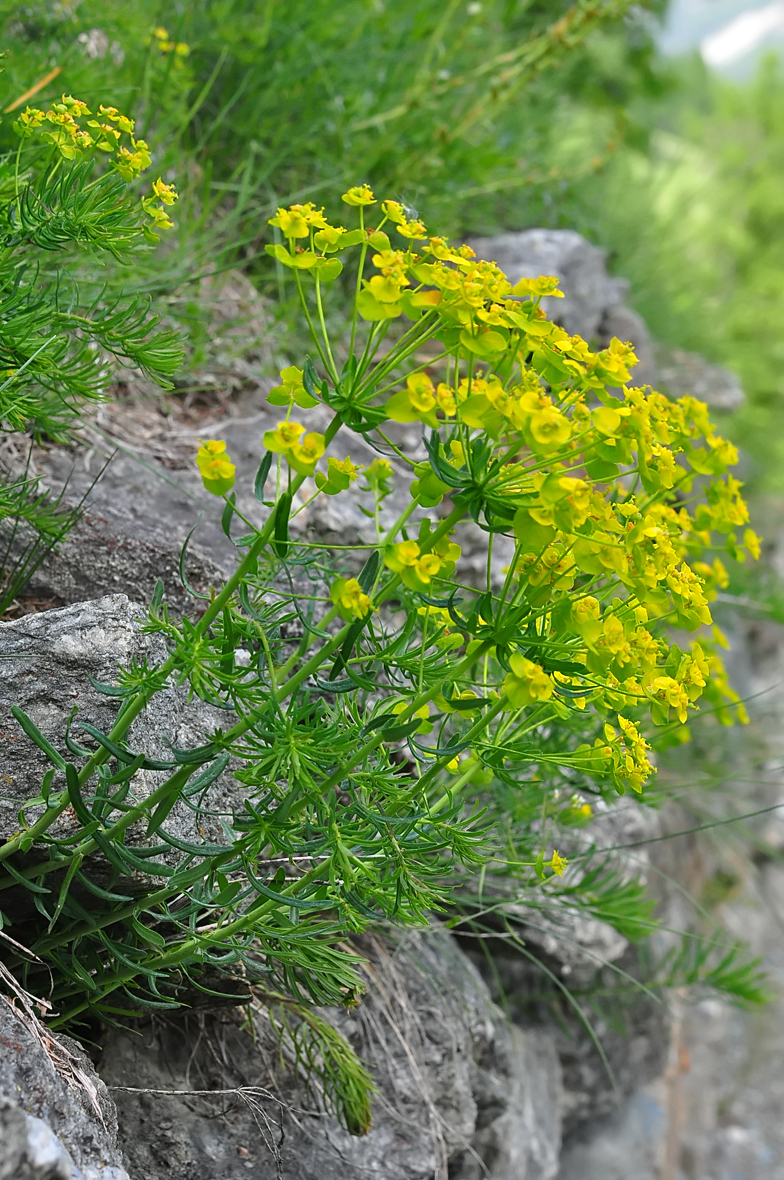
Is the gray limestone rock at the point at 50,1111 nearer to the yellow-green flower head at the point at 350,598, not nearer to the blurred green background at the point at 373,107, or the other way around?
the yellow-green flower head at the point at 350,598

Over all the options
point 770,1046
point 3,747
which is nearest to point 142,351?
point 3,747

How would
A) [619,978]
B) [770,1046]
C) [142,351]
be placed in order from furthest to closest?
[770,1046]
[619,978]
[142,351]

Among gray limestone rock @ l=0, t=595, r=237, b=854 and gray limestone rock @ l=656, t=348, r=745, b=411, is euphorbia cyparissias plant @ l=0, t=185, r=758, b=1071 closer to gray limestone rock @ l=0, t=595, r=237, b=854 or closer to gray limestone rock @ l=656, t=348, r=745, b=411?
gray limestone rock @ l=0, t=595, r=237, b=854

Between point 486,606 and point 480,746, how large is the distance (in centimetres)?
17

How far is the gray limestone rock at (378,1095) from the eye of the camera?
1140 mm

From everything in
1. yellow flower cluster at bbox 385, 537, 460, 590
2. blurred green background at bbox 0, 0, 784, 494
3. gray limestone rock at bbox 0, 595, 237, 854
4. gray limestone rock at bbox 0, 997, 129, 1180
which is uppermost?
blurred green background at bbox 0, 0, 784, 494

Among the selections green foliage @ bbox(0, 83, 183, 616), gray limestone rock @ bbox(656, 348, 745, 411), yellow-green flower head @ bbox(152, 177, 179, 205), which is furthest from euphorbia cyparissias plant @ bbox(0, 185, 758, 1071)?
gray limestone rock @ bbox(656, 348, 745, 411)

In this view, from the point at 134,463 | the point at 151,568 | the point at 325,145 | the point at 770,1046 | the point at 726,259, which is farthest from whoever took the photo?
the point at 726,259

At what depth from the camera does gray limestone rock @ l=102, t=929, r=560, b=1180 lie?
44.9 inches

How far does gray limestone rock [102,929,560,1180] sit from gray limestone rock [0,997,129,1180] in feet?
0.54

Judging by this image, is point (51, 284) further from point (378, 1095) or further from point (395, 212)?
point (378, 1095)

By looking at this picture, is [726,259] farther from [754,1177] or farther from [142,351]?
[142,351]

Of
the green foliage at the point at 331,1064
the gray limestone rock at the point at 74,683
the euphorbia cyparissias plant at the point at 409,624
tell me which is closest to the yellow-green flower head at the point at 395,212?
the euphorbia cyparissias plant at the point at 409,624

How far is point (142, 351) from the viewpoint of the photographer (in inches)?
44.5
